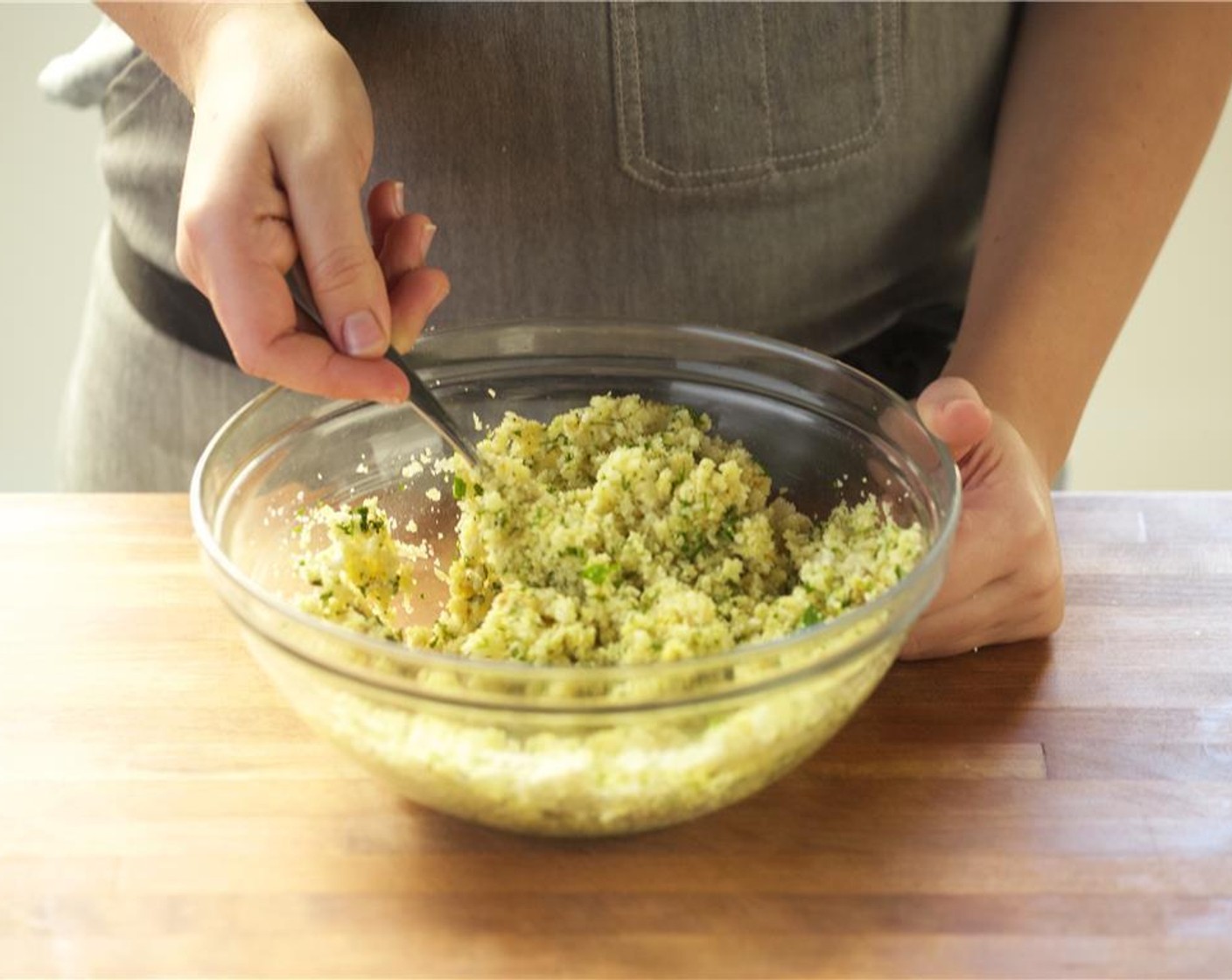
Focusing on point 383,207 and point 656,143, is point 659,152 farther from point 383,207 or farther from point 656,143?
point 383,207

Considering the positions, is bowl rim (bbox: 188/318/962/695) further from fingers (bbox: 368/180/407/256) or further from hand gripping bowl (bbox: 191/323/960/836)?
fingers (bbox: 368/180/407/256)

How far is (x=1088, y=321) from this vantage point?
43.9 inches

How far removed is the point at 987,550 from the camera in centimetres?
91

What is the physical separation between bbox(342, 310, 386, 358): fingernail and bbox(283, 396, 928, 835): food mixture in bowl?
0.43 ft

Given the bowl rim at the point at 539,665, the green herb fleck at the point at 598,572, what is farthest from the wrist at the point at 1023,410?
the green herb fleck at the point at 598,572

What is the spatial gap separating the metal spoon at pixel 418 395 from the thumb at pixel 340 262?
0.02 m

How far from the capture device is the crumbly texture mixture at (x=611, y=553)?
2.63ft

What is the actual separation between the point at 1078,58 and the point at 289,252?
69 centimetres

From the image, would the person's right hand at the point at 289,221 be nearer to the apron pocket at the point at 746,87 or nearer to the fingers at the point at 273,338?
the fingers at the point at 273,338

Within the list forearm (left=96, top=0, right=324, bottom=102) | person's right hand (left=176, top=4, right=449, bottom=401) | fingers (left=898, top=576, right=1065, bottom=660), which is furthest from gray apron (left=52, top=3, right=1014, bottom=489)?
fingers (left=898, top=576, right=1065, bottom=660)

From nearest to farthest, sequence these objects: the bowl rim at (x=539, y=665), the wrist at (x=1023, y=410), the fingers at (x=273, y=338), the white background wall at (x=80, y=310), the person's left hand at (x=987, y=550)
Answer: the bowl rim at (x=539, y=665)
the fingers at (x=273, y=338)
the person's left hand at (x=987, y=550)
the wrist at (x=1023, y=410)
the white background wall at (x=80, y=310)

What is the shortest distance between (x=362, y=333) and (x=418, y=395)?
8 cm

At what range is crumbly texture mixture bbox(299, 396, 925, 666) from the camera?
0.80 meters

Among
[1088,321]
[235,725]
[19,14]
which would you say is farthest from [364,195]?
[19,14]
